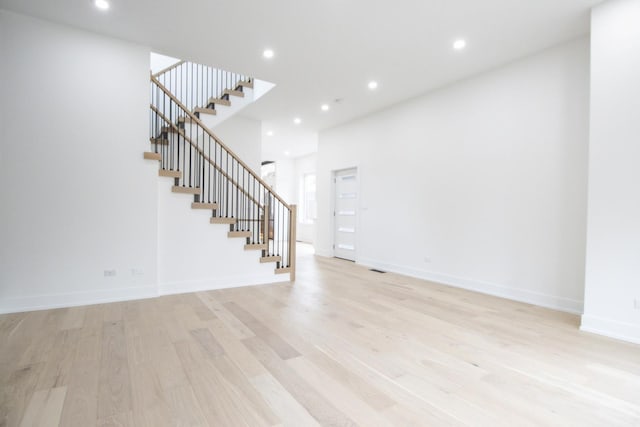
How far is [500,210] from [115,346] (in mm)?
4516

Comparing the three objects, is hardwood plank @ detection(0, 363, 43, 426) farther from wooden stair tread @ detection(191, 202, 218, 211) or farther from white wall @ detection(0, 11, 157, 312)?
wooden stair tread @ detection(191, 202, 218, 211)

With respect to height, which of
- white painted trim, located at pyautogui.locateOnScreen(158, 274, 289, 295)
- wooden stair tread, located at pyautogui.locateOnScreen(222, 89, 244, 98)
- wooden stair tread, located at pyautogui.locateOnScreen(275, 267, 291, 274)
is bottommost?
white painted trim, located at pyautogui.locateOnScreen(158, 274, 289, 295)

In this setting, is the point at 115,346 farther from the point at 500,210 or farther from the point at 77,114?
the point at 500,210

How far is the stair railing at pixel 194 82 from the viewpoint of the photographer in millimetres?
6059

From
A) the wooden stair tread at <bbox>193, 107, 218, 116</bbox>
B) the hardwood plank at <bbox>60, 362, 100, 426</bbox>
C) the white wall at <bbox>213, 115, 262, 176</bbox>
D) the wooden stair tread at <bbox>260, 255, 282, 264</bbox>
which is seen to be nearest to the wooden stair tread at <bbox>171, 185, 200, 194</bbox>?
the wooden stair tread at <bbox>260, 255, 282, 264</bbox>

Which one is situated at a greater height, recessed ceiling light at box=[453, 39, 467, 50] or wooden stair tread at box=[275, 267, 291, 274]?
recessed ceiling light at box=[453, 39, 467, 50]

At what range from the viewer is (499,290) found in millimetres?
4043

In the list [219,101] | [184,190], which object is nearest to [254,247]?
[184,190]

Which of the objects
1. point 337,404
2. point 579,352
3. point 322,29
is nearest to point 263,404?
point 337,404

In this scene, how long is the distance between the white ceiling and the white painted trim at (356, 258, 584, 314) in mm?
2971

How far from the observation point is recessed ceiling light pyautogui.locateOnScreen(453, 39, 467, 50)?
11.6 feet

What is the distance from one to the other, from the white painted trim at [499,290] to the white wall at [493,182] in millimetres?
12

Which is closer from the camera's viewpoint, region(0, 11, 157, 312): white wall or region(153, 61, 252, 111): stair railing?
region(0, 11, 157, 312): white wall

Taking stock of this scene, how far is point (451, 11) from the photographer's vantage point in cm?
304
